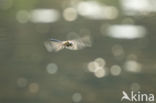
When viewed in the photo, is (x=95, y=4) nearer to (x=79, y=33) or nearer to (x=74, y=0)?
(x=74, y=0)

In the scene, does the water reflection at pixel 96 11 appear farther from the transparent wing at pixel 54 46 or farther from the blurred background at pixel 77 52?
the transparent wing at pixel 54 46

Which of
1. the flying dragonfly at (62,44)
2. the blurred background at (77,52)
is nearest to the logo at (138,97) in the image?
the blurred background at (77,52)

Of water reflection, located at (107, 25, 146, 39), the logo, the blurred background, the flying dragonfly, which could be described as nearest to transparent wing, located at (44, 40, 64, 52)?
the flying dragonfly

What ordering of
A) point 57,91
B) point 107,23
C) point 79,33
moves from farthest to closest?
point 107,23, point 79,33, point 57,91

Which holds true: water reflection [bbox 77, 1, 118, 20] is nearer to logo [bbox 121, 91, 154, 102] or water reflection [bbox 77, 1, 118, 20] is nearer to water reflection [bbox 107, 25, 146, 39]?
water reflection [bbox 107, 25, 146, 39]

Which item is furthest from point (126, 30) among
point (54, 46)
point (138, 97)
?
point (54, 46)

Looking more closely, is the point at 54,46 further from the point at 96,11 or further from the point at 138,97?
the point at 96,11

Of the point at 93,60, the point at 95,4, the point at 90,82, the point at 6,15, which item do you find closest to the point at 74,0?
the point at 95,4

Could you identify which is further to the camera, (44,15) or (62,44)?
(44,15)

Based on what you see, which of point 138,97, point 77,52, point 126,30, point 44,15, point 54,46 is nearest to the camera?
point 54,46
